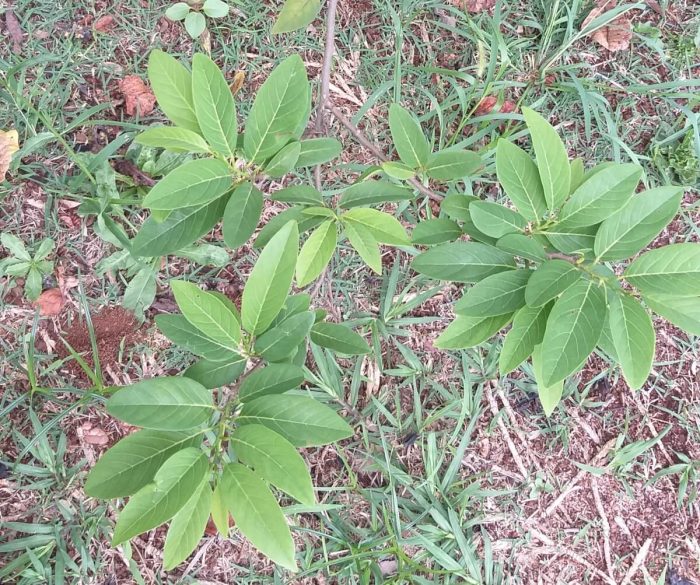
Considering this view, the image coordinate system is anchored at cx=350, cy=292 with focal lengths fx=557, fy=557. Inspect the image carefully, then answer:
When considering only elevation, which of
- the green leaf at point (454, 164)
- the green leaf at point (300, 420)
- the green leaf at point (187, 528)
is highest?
the green leaf at point (454, 164)

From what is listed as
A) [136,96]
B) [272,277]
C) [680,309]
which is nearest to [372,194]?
[272,277]

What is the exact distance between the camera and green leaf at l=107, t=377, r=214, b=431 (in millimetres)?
980

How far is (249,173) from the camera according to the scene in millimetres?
1236

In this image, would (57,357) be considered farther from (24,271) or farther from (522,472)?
(522,472)

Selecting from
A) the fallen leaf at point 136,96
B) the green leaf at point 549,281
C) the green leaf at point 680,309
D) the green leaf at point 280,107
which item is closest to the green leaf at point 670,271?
the green leaf at point 680,309

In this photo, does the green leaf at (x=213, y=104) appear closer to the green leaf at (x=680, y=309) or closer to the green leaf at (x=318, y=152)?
the green leaf at (x=318, y=152)

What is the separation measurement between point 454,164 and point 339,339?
501 millimetres

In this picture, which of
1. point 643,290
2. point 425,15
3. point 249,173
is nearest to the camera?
point 643,290

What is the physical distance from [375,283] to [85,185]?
1.18 meters

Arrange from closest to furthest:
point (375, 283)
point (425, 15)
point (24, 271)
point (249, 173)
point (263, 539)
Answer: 1. point (263, 539)
2. point (249, 173)
3. point (24, 271)
4. point (375, 283)
5. point (425, 15)

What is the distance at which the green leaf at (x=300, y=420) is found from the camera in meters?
1.03

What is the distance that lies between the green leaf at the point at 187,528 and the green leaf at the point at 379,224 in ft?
2.09

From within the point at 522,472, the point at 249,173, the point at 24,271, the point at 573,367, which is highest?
the point at 249,173

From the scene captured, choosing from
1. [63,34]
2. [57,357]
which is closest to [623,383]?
[57,357]
